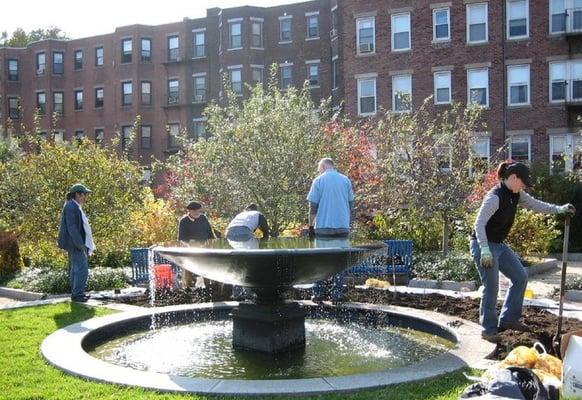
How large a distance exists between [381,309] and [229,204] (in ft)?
25.5

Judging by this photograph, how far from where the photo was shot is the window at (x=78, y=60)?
5022cm

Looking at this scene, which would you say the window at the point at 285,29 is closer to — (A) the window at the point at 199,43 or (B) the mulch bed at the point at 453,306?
(A) the window at the point at 199,43

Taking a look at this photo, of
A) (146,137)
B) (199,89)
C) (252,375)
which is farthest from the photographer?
(146,137)

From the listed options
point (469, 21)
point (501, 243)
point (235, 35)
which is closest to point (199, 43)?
point (235, 35)

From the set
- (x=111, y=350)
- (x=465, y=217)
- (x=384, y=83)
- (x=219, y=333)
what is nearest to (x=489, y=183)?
(x=465, y=217)

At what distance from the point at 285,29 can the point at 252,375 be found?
3717cm

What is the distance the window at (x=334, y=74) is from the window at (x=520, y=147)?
11.4 m

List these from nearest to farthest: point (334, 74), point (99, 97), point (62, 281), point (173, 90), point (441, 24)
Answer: point (62, 281) → point (441, 24) → point (334, 74) → point (173, 90) → point (99, 97)

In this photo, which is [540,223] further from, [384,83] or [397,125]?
[384,83]

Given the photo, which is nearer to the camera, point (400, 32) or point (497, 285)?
point (497, 285)

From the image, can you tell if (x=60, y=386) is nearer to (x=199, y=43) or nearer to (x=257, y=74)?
(x=257, y=74)

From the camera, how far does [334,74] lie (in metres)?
39.6

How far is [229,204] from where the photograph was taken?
16281 millimetres

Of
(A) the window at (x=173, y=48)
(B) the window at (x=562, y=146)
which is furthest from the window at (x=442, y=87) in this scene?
(A) the window at (x=173, y=48)
